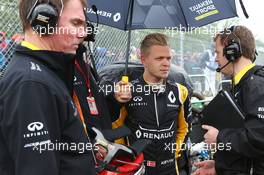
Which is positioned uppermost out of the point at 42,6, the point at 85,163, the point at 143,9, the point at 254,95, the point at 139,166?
the point at 143,9

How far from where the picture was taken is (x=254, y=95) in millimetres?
2123

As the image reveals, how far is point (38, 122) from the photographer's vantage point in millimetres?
1229

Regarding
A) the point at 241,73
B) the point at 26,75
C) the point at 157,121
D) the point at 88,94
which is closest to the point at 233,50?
the point at 241,73

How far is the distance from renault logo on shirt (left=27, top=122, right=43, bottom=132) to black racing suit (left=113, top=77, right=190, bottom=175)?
155 cm

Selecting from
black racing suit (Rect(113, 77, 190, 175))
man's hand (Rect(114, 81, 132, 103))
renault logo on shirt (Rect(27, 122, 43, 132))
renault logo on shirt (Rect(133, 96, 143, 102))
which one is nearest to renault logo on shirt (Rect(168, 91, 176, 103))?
black racing suit (Rect(113, 77, 190, 175))

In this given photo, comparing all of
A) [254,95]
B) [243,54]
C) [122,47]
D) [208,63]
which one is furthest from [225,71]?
[208,63]

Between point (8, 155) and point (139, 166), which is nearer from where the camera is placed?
point (8, 155)

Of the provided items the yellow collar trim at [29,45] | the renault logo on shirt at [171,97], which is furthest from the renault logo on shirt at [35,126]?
the renault logo on shirt at [171,97]

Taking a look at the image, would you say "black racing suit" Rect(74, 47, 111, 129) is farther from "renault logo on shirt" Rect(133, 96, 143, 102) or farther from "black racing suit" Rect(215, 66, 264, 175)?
"black racing suit" Rect(215, 66, 264, 175)

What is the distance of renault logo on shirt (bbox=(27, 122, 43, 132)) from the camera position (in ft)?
3.99

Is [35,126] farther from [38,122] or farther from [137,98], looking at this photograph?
[137,98]

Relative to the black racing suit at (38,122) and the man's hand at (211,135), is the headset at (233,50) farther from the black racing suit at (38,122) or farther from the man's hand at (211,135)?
the black racing suit at (38,122)

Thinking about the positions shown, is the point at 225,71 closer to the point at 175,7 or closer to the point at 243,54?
the point at 243,54

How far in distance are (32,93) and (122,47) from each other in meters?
5.63
